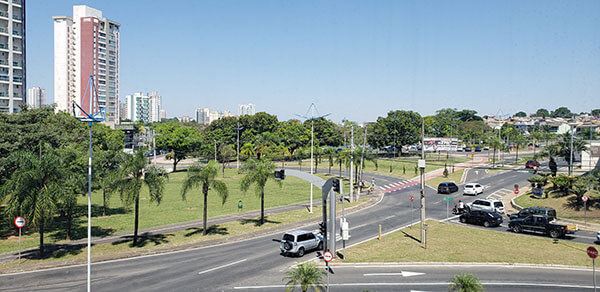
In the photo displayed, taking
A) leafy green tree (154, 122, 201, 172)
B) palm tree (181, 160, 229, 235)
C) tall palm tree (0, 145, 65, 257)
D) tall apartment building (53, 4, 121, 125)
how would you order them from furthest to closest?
tall apartment building (53, 4, 121, 125) → leafy green tree (154, 122, 201, 172) → palm tree (181, 160, 229, 235) → tall palm tree (0, 145, 65, 257)

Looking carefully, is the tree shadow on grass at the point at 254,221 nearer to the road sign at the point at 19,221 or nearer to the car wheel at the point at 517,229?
the road sign at the point at 19,221

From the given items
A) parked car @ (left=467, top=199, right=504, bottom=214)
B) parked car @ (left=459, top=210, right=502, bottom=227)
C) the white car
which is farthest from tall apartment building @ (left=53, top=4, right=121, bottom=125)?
parked car @ (left=459, top=210, right=502, bottom=227)

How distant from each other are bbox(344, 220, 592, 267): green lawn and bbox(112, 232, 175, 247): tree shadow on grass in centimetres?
1415

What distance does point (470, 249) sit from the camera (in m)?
27.4

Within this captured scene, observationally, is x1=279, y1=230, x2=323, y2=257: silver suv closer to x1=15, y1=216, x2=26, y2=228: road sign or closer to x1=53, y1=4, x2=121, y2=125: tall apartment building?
x1=15, y1=216, x2=26, y2=228: road sign

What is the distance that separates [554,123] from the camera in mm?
195250

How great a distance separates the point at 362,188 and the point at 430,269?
37067 millimetres

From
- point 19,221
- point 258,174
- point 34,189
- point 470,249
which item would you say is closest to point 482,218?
point 470,249


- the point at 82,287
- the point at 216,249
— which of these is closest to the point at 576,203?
the point at 216,249

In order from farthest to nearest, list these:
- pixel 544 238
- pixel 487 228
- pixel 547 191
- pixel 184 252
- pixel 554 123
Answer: pixel 554 123
pixel 547 191
pixel 487 228
pixel 544 238
pixel 184 252

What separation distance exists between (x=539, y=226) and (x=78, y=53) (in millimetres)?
147519

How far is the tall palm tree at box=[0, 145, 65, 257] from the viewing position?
24.5 meters

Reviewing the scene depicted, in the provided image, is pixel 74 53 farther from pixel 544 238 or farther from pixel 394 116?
pixel 544 238

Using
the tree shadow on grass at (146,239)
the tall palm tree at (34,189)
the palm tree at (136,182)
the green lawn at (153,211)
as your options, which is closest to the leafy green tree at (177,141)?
the green lawn at (153,211)
